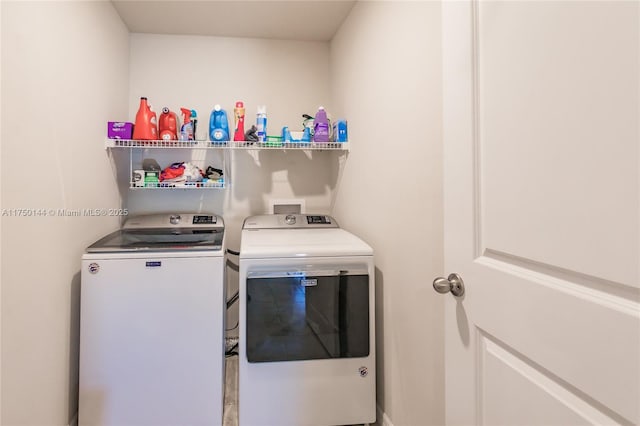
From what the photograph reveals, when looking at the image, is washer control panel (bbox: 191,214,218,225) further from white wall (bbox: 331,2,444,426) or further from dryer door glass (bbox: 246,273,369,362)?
white wall (bbox: 331,2,444,426)

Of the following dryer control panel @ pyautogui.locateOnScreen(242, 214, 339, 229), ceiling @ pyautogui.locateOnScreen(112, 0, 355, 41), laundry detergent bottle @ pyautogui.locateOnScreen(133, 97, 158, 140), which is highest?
ceiling @ pyautogui.locateOnScreen(112, 0, 355, 41)

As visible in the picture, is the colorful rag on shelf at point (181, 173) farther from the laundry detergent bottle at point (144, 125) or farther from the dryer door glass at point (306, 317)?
the dryer door glass at point (306, 317)

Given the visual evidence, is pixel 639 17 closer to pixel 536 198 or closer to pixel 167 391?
pixel 536 198

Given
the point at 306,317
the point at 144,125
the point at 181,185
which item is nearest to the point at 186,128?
the point at 144,125

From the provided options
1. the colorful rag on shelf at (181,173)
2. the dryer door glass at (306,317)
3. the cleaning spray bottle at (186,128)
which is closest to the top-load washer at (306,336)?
the dryer door glass at (306,317)

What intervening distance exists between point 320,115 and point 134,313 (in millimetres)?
1592

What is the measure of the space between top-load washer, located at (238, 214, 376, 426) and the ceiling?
1514mm

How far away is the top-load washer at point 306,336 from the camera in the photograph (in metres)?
1.58

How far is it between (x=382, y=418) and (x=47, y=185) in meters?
1.89

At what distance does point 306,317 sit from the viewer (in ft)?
5.29

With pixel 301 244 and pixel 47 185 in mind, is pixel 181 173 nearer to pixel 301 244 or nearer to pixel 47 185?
pixel 47 185

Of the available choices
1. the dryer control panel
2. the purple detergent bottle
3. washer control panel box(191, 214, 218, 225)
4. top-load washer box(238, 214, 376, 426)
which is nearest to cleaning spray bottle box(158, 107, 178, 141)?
washer control panel box(191, 214, 218, 225)

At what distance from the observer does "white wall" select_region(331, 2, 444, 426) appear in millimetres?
1239

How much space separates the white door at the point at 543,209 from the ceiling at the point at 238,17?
4.90 ft
